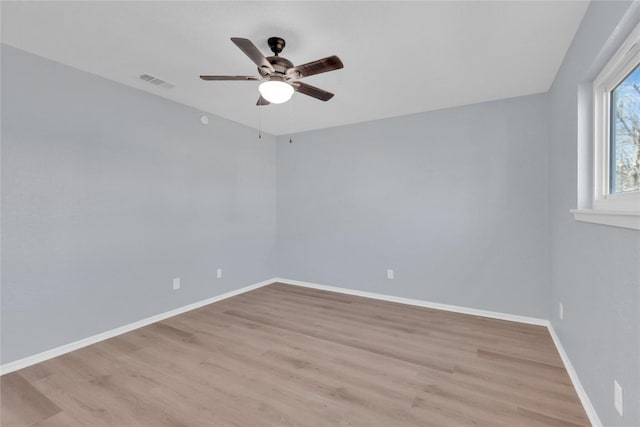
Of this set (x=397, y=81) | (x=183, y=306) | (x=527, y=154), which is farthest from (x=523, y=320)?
(x=183, y=306)

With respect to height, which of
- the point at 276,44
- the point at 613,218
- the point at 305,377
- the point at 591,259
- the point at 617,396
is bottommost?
the point at 305,377

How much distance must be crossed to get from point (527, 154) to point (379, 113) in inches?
68.6

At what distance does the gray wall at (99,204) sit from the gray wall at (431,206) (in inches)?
52.3

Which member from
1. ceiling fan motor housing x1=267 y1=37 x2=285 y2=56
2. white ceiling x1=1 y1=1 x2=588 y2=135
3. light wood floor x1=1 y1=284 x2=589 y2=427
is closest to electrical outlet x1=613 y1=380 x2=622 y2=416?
light wood floor x1=1 y1=284 x2=589 y2=427

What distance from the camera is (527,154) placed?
3.05m

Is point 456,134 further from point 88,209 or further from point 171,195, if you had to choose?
point 88,209

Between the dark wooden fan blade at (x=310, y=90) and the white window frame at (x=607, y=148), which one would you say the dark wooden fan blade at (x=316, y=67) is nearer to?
the dark wooden fan blade at (x=310, y=90)

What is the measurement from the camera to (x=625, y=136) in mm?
1512

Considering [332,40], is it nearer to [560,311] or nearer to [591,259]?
[591,259]

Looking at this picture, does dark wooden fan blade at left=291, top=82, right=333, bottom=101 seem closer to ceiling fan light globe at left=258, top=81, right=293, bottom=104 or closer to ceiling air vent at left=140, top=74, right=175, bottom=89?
ceiling fan light globe at left=258, top=81, right=293, bottom=104

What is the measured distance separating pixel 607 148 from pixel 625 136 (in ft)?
0.79

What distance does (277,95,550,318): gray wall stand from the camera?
3064 millimetres

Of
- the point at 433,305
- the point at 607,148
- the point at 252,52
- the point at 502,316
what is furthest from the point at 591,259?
the point at 252,52

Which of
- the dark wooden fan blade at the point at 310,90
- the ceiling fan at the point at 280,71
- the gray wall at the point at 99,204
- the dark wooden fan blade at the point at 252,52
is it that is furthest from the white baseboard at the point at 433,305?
the dark wooden fan blade at the point at 252,52
